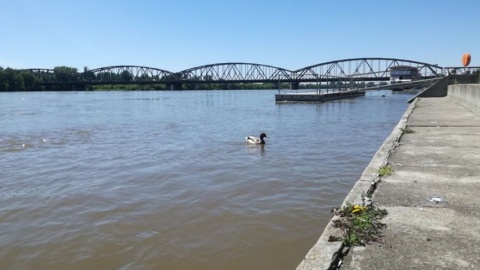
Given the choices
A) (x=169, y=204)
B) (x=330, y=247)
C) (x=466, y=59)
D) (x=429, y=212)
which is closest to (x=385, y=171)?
(x=429, y=212)

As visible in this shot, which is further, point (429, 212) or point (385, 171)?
point (385, 171)

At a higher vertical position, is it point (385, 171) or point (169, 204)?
point (385, 171)

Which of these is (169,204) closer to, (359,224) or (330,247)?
(359,224)

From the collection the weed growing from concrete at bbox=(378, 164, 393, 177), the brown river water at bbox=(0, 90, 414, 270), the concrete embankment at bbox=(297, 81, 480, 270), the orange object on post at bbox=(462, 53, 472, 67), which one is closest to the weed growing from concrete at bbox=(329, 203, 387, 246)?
the concrete embankment at bbox=(297, 81, 480, 270)

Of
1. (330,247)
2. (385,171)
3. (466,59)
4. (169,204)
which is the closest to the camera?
(330,247)

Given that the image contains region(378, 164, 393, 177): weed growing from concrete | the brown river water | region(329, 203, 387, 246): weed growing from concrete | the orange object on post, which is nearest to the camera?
region(329, 203, 387, 246): weed growing from concrete

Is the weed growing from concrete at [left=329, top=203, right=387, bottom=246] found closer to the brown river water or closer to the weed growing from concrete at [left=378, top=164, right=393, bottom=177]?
the brown river water

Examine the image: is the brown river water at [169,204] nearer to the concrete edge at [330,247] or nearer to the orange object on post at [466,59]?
the concrete edge at [330,247]

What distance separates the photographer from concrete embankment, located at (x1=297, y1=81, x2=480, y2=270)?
363 centimetres

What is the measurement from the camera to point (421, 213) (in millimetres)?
4848

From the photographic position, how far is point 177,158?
1352 cm

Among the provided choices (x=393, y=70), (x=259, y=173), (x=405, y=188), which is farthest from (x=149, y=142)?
(x=393, y=70)

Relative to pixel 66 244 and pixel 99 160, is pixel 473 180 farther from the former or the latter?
pixel 99 160

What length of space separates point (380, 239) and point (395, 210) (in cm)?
101
